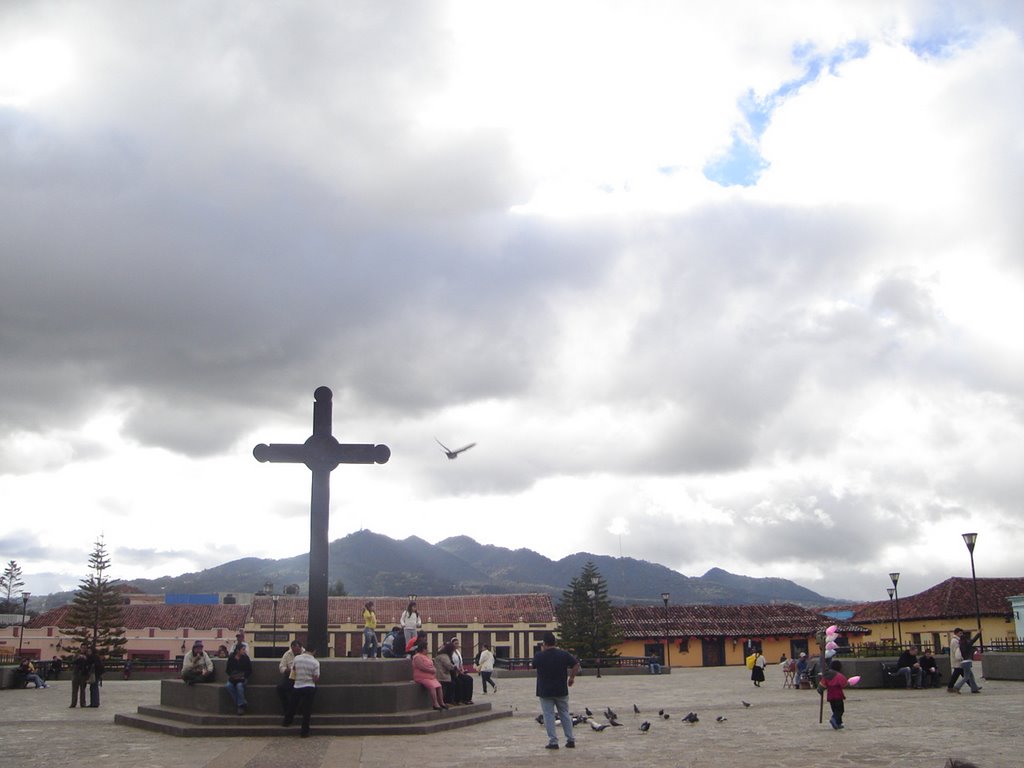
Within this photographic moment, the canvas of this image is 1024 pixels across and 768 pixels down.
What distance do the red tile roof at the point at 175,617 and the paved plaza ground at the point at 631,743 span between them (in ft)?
A: 155

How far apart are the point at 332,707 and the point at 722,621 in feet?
152

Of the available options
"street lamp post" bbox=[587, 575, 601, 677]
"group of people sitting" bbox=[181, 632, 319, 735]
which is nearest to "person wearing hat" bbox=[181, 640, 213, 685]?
"group of people sitting" bbox=[181, 632, 319, 735]

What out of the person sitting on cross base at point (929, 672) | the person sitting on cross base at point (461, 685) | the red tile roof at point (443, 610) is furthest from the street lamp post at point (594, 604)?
the person sitting on cross base at point (461, 685)

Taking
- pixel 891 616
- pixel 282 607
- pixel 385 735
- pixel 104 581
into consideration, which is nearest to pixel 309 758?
pixel 385 735

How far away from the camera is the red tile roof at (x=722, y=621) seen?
179 feet

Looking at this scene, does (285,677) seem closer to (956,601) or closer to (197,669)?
(197,669)

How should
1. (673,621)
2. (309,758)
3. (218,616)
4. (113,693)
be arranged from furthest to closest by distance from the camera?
(218,616) → (673,621) → (113,693) → (309,758)

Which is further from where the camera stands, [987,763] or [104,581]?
[104,581]

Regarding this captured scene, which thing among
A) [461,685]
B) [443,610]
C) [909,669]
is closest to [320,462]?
[461,685]

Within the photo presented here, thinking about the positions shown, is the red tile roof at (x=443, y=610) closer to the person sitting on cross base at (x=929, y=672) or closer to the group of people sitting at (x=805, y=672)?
the group of people sitting at (x=805, y=672)

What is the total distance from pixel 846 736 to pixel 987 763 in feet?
8.55

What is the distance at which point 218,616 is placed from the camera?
6341 cm

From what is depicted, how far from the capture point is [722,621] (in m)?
56.4

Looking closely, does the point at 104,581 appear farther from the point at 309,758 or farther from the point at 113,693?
the point at 309,758
